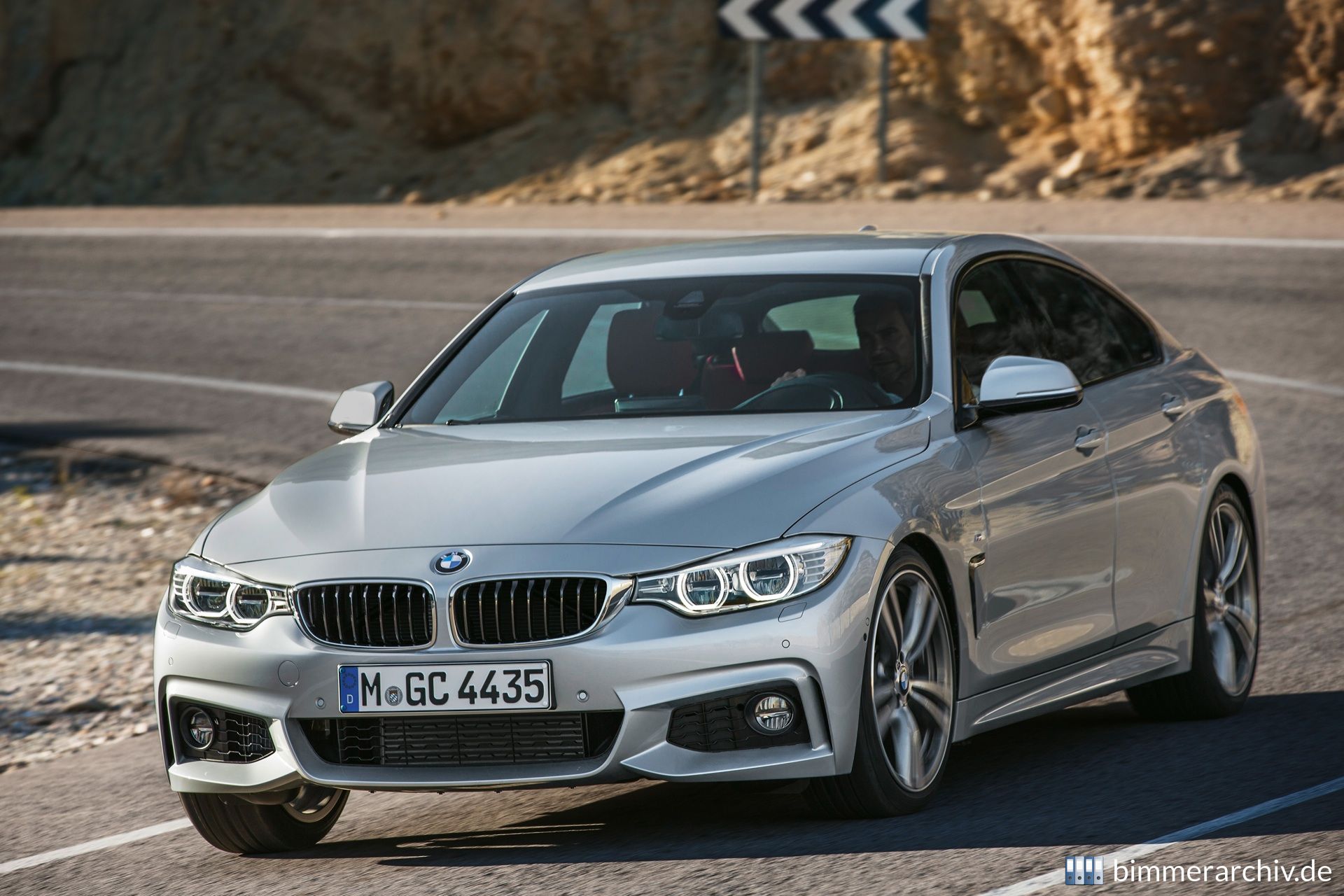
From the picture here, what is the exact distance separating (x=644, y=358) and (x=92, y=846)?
2.15 meters

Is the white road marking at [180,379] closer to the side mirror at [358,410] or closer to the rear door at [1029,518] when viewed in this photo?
the side mirror at [358,410]

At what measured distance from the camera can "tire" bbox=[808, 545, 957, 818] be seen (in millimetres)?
5379

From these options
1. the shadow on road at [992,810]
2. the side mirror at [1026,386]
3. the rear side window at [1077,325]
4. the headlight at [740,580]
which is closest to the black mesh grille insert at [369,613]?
the headlight at [740,580]

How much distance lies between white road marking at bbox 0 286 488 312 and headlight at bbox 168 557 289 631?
1396 centimetres

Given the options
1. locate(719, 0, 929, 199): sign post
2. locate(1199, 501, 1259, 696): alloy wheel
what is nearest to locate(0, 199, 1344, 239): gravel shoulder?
locate(719, 0, 929, 199): sign post

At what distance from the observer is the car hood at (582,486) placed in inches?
208

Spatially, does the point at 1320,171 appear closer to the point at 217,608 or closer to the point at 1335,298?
the point at 1335,298

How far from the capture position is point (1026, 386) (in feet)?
20.0

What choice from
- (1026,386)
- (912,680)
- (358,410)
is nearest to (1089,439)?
(1026,386)

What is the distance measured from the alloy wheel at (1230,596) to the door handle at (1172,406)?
375 mm

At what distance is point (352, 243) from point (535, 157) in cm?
426

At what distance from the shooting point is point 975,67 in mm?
24156

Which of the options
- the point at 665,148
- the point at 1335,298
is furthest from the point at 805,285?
the point at 665,148

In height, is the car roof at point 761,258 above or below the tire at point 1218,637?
above
